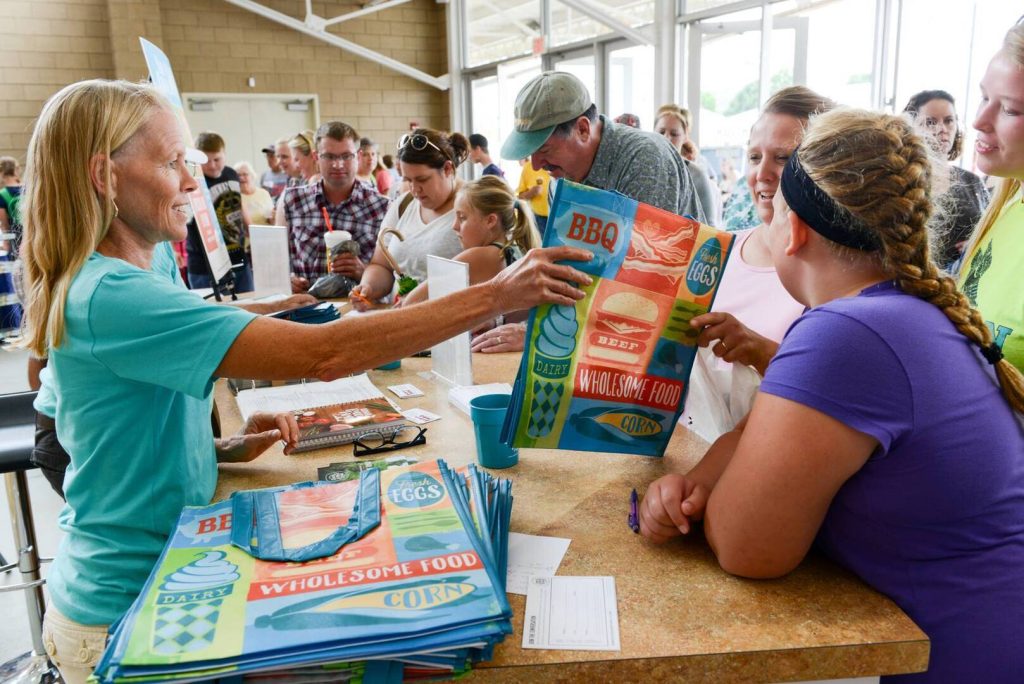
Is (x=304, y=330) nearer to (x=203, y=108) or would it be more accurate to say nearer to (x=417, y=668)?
(x=417, y=668)

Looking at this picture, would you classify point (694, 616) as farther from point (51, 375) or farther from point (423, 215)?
point (423, 215)

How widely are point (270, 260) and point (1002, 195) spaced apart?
9.20ft

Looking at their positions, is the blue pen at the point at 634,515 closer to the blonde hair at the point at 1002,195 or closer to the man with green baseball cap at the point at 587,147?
the blonde hair at the point at 1002,195

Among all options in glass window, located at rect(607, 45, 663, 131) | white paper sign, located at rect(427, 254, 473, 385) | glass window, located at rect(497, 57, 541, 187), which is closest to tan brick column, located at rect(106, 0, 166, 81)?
glass window, located at rect(497, 57, 541, 187)

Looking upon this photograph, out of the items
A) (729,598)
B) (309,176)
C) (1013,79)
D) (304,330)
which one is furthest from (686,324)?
(309,176)

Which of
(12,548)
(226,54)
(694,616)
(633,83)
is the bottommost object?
(12,548)

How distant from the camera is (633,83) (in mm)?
8539

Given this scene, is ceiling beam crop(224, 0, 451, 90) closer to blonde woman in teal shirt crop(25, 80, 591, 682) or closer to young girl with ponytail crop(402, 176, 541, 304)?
young girl with ponytail crop(402, 176, 541, 304)

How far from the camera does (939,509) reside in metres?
0.97

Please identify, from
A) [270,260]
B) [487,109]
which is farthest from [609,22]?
[270,260]

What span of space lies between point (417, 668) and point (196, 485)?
1.96ft

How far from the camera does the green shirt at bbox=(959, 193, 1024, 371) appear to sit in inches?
54.4

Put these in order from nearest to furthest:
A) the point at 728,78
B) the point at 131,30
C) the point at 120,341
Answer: the point at 120,341, the point at 728,78, the point at 131,30

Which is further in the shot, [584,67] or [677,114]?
[584,67]
